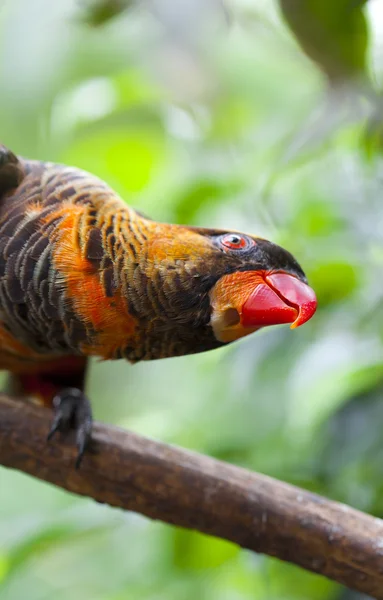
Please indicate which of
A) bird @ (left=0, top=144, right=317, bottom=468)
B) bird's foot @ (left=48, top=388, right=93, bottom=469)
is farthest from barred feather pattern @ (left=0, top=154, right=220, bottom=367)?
bird's foot @ (left=48, top=388, right=93, bottom=469)

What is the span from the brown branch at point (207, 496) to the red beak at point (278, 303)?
377 millimetres

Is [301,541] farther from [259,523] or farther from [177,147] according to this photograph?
[177,147]

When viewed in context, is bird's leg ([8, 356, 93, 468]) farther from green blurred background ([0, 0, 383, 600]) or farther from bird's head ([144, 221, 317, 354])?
bird's head ([144, 221, 317, 354])

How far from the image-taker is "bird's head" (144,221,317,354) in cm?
88

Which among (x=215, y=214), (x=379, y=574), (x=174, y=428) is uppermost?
(x=215, y=214)

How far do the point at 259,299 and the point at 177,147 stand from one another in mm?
1138

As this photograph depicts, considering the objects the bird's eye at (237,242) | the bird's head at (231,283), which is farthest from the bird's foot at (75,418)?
the bird's eye at (237,242)

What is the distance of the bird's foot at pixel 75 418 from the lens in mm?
1195

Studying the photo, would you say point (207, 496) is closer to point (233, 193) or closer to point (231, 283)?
point (231, 283)

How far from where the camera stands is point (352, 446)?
1.23m

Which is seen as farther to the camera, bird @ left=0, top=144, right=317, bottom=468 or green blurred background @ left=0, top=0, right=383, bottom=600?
green blurred background @ left=0, top=0, right=383, bottom=600

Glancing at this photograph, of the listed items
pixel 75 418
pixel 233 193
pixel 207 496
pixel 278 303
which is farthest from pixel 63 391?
pixel 278 303

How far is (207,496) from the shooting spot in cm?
112

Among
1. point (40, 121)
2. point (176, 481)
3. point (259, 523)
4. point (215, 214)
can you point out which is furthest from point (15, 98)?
point (259, 523)
